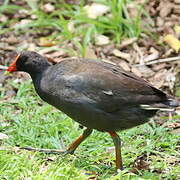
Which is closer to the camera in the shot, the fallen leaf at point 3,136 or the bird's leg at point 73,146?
the bird's leg at point 73,146

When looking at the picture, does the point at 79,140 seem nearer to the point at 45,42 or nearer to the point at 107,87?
the point at 107,87

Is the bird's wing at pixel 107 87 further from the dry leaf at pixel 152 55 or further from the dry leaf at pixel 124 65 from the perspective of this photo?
the dry leaf at pixel 152 55

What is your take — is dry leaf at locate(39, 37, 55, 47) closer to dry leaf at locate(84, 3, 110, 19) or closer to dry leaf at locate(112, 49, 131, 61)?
dry leaf at locate(84, 3, 110, 19)

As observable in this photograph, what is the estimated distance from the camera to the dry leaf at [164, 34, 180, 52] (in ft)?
25.1

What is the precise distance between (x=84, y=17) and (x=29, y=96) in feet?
5.68

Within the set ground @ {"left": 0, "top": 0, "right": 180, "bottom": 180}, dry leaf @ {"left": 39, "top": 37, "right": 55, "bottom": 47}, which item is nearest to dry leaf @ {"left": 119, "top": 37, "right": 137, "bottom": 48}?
ground @ {"left": 0, "top": 0, "right": 180, "bottom": 180}

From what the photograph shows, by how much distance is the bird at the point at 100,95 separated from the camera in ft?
16.3

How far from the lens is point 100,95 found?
16.4ft

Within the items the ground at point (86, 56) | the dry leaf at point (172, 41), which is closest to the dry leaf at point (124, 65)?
the ground at point (86, 56)

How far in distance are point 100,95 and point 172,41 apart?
3.07 metres

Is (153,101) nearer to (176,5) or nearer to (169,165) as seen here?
(169,165)

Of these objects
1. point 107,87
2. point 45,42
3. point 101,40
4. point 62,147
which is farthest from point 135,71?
point 107,87

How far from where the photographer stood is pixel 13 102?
22.0 ft

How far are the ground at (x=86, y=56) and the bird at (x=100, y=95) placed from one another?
0.49m
